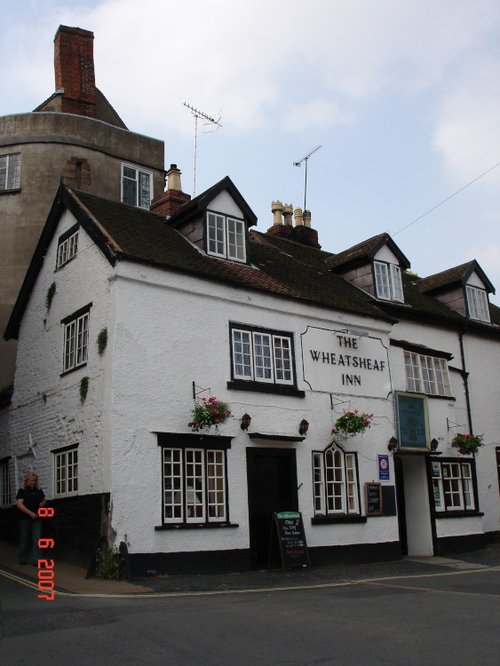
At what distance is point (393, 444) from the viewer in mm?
18203

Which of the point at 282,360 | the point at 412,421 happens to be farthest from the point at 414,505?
the point at 282,360

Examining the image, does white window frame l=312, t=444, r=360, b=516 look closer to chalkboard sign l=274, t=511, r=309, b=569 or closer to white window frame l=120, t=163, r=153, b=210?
chalkboard sign l=274, t=511, r=309, b=569

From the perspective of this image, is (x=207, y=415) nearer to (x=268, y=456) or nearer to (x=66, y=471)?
(x=268, y=456)

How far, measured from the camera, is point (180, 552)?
13742mm

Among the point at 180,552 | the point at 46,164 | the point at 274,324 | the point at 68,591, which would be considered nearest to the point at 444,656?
the point at 68,591

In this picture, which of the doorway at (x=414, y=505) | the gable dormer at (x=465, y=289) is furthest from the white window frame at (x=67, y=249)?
the gable dormer at (x=465, y=289)

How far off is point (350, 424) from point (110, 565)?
6.65 meters

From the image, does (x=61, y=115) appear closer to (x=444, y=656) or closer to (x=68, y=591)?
(x=68, y=591)

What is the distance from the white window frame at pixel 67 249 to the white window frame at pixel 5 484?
5758 millimetres

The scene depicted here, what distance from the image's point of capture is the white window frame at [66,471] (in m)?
15.1

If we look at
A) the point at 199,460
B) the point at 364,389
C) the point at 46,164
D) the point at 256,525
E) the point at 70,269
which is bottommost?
the point at 256,525

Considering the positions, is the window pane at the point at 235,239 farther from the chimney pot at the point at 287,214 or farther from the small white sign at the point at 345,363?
the chimney pot at the point at 287,214

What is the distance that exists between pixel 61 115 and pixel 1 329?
25.2 ft

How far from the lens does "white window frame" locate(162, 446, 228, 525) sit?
14.1 m
